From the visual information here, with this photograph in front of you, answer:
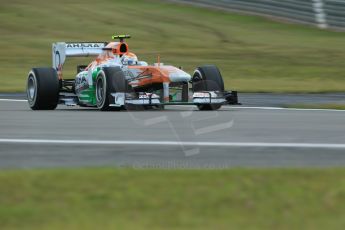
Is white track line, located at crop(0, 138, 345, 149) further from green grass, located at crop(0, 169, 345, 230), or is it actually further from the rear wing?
the rear wing

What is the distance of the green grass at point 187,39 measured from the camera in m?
29.5

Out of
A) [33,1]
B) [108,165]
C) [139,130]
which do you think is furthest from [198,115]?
[33,1]

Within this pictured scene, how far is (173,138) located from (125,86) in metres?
5.01

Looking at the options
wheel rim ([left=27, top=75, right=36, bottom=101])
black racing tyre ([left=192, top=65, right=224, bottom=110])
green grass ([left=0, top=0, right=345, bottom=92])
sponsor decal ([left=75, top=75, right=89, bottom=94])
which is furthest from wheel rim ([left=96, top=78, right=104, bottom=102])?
green grass ([left=0, top=0, right=345, bottom=92])

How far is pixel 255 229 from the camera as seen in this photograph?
270 inches

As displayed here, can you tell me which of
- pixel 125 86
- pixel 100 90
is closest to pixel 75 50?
pixel 100 90

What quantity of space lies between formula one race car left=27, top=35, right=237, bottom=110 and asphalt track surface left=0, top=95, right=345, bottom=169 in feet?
1.21

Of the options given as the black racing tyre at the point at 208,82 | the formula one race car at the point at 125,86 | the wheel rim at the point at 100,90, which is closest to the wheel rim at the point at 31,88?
the formula one race car at the point at 125,86

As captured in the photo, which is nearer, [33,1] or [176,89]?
[176,89]

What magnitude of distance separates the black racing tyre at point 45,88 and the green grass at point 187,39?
6624 mm

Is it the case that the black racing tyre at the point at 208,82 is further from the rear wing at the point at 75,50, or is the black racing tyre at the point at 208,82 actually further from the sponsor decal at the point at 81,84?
the rear wing at the point at 75,50

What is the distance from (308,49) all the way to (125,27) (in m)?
7.79

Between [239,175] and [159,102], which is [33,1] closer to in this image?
[159,102]

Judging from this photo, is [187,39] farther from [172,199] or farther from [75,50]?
[172,199]
